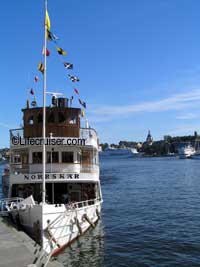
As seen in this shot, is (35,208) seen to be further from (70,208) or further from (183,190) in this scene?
(183,190)

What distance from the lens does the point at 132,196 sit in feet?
152

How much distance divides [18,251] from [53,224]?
3876mm

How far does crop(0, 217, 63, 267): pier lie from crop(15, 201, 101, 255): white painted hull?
870 mm

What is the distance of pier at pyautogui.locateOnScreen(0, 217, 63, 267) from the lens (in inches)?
601

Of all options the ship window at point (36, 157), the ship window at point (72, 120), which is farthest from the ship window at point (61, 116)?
the ship window at point (36, 157)

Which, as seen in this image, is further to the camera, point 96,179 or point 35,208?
point 96,179

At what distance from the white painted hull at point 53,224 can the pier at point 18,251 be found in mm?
870

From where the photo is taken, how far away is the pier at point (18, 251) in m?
15.3

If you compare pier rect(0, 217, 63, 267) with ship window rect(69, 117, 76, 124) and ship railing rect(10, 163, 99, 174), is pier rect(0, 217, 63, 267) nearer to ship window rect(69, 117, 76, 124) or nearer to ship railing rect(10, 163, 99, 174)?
ship railing rect(10, 163, 99, 174)

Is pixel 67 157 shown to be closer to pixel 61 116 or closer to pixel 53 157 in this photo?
pixel 53 157

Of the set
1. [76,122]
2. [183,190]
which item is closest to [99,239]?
[76,122]

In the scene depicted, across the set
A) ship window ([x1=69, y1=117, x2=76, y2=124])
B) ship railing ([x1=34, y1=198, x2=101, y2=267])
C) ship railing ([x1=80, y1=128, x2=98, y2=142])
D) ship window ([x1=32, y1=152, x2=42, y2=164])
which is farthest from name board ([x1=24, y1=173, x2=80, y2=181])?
ship window ([x1=69, y1=117, x2=76, y2=124])

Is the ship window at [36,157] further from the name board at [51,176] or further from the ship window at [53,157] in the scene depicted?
the name board at [51,176]

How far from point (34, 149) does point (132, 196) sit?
21.4m
